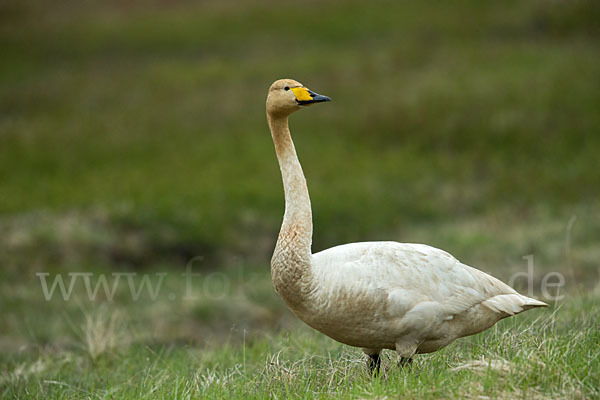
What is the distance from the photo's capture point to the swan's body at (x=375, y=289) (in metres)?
5.80

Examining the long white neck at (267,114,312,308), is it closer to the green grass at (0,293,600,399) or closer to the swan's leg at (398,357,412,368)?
the green grass at (0,293,600,399)

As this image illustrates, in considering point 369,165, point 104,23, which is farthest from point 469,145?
point 104,23

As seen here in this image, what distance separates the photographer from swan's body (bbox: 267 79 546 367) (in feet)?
19.0

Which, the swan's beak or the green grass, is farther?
the swan's beak

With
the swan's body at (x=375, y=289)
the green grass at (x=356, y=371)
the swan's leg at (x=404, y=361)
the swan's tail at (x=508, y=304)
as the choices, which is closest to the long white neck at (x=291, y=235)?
the swan's body at (x=375, y=289)

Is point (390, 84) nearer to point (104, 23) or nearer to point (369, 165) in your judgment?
point (369, 165)

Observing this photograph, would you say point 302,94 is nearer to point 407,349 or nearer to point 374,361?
point 407,349

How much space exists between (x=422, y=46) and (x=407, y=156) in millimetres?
7596

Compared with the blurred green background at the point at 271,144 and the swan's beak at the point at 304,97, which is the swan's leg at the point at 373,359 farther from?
the blurred green background at the point at 271,144

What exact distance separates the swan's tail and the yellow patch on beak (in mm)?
2182

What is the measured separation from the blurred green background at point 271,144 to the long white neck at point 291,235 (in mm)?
6450

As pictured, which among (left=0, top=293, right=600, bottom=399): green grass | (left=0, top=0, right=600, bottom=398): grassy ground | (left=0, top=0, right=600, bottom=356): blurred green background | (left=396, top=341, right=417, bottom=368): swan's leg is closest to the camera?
(left=0, top=293, right=600, bottom=399): green grass

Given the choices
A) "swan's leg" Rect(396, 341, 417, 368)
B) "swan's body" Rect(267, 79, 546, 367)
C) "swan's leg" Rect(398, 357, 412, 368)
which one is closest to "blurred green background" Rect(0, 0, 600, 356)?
"swan's body" Rect(267, 79, 546, 367)

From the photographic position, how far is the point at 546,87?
21953 mm
